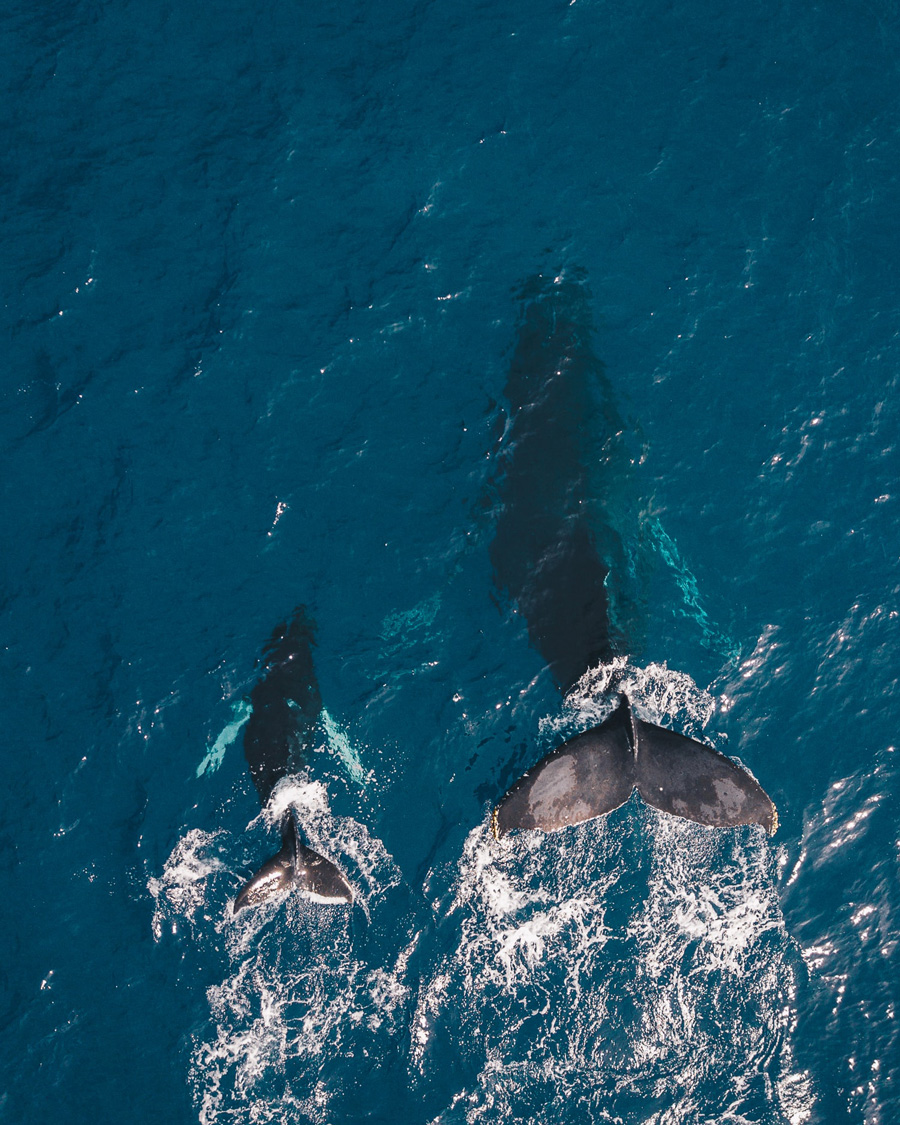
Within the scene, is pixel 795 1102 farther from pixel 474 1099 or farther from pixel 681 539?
pixel 681 539

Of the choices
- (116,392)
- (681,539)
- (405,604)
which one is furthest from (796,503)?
(116,392)

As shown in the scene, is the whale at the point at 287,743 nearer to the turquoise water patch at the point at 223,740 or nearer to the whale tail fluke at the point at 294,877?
the whale tail fluke at the point at 294,877

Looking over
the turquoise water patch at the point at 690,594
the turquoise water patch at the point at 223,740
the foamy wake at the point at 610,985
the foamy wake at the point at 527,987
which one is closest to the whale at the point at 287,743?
the turquoise water patch at the point at 223,740

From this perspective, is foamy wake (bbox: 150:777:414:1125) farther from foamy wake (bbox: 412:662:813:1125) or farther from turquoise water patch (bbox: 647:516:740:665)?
turquoise water patch (bbox: 647:516:740:665)

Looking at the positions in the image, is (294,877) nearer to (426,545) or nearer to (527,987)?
(527,987)

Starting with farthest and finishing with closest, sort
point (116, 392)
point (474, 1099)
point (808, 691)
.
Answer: point (116, 392) < point (808, 691) < point (474, 1099)

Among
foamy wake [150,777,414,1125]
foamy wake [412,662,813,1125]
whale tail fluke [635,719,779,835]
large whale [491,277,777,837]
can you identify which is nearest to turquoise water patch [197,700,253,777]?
foamy wake [150,777,414,1125]
